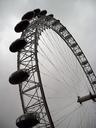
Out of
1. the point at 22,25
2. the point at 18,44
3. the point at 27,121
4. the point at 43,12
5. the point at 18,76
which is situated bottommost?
the point at 27,121

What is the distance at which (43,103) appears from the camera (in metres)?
17.3

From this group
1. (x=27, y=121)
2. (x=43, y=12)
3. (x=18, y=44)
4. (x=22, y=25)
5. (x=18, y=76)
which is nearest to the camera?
(x=27, y=121)

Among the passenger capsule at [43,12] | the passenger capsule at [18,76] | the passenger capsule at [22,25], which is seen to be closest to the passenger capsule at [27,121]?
the passenger capsule at [18,76]

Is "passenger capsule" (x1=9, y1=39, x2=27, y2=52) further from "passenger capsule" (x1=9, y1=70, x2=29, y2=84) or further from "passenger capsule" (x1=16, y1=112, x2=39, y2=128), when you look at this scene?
"passenger capsule" (x1=16, y1=112, x2=39, y2=128)

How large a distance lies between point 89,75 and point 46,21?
12.3m

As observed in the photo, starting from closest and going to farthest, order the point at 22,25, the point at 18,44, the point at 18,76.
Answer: the point at 18,76 → the point at 18,44 → the point at 22,25

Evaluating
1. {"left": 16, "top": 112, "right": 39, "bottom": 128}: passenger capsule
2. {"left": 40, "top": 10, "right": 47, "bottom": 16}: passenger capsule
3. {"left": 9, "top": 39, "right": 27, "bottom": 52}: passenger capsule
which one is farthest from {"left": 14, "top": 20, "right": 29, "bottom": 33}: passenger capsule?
{"left": 16, "top": 112, "right": 39, "bottom": 128}: passenger capsule

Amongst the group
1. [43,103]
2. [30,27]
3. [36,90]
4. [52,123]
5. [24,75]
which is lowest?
[52,123]

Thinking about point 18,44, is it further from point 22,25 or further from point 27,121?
point 27,121

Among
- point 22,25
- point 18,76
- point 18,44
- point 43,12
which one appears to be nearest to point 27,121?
point 18,76

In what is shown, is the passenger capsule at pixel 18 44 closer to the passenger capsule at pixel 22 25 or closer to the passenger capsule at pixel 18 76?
the passenger capsule at pixel 22 25

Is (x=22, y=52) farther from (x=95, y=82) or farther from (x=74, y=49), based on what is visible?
(x=95, y=82)

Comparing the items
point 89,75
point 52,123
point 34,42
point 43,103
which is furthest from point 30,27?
point 89,75

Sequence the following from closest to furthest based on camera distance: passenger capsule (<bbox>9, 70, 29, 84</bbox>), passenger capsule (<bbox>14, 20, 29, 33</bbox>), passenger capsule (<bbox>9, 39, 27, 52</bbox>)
Answer: passenger capsule (<bbox>9, 70, 29, 84</bbox>), passenger capsule (<bbox>9, 39, 27, 52</bbox>), passenger capsule (<bbox>14, 20, 29, 33</bbox>)
